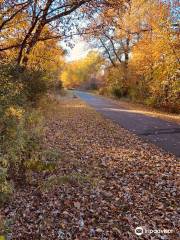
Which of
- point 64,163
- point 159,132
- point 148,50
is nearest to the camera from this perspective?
point 64,163

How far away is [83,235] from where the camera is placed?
456cm

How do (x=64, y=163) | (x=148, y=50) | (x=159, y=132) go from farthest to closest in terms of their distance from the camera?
(x=148, y=50), (x=159, y=132), (x=64, y=163)

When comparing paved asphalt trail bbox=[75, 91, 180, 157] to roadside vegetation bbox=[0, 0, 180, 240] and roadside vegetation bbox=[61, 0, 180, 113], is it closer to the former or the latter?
roadside vegetation bbox=[0, 0, 180, 240]

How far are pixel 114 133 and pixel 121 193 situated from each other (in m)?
6.27

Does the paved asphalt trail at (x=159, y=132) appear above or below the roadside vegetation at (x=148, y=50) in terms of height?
below

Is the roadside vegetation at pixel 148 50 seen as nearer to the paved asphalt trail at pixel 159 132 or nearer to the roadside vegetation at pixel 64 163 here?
the roadside vegetation at pixel 64 163

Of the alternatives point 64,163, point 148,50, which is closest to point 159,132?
point 64,163

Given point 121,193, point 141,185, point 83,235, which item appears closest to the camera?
point 83,235

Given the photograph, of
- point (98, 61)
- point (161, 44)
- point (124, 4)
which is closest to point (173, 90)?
point (161, 44)

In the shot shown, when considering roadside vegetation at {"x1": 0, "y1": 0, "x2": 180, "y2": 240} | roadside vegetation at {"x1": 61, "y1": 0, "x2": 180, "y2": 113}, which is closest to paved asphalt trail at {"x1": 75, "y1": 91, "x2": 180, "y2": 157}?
roadside vegetation at {"x1": 0, "y1": 0, "x2": 180, "y2": 240}

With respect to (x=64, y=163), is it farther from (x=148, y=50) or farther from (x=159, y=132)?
(x=148, y=50)

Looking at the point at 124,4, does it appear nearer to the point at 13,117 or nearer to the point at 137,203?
the point at 13,117

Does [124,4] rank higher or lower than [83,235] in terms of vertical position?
higher

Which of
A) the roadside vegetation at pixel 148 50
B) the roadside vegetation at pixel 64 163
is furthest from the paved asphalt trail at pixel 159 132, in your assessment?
the roadside vegetation at pixel 148 50
